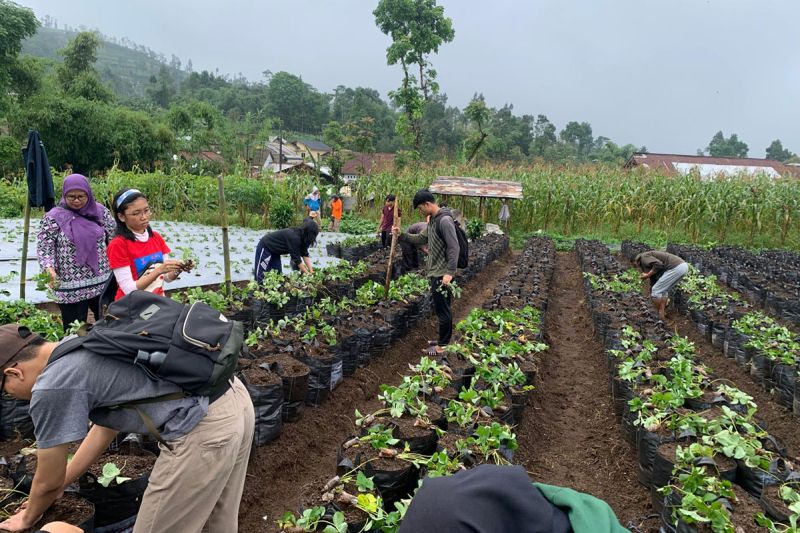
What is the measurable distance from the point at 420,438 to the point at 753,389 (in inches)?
199

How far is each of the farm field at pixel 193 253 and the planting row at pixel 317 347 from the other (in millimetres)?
1501

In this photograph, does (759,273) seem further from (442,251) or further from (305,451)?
(305,451)

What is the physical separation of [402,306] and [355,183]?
53.9 ft

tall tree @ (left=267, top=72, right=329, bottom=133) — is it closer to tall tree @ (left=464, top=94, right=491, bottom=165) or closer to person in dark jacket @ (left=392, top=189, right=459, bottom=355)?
tall tree @ (left=464, top=94, right=491, bottom=165)

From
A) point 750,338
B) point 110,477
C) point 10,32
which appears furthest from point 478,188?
point 10,32

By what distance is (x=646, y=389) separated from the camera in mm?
4621

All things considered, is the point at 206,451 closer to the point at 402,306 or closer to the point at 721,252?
the point at 402,306

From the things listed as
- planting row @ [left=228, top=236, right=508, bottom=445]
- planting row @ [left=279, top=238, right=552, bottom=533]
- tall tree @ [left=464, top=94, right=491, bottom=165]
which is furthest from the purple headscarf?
tall tree @ [left=464, top=94, right=491, bottom=165]

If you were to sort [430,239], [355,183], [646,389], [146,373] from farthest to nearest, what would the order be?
[355,183] → [430,239] → [646,389] → [146,373]

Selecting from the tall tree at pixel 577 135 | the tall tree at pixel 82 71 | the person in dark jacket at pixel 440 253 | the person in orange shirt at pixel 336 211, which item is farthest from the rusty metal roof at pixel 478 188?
the tall tree at pixel 577 135

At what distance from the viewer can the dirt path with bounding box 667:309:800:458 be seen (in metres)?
5.16

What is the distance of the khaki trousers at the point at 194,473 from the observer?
2.08m

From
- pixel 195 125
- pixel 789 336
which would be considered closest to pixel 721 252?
pixel 789 336

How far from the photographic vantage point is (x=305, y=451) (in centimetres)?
435
